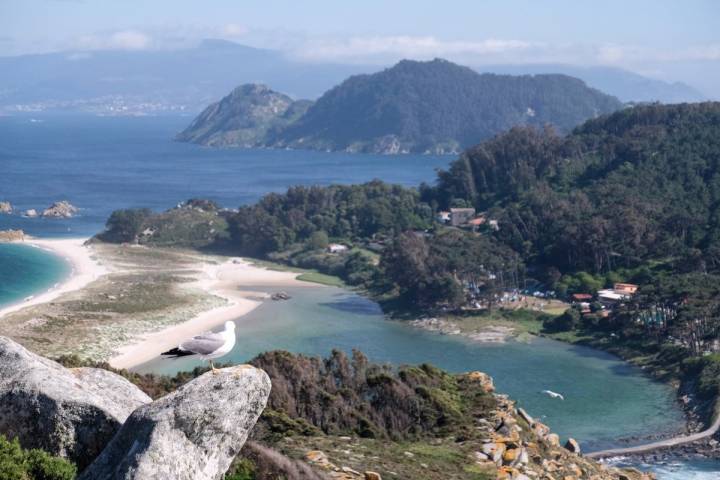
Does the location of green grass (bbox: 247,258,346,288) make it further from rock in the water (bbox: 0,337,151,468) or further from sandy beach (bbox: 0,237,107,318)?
rock in the water (bbox: 0,337,151,468)

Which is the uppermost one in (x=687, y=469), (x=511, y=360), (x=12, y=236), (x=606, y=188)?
(x=606, y=188)

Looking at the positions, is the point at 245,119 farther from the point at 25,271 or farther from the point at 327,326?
the point at 327,326

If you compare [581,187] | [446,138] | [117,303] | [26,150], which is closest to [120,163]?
[26,150]

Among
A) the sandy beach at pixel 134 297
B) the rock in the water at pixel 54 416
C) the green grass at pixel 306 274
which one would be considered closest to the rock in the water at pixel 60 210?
the sandy beach at pixel 134 297

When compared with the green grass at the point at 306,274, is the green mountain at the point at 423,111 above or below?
above

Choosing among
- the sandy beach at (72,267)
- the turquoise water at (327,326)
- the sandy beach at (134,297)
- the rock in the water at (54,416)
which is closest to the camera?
the rock in the water at (54,416)

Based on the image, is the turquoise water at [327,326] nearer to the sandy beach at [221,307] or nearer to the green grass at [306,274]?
the sandy beach at [221,307]

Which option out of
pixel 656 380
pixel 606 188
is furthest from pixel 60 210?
pixel 656 380
